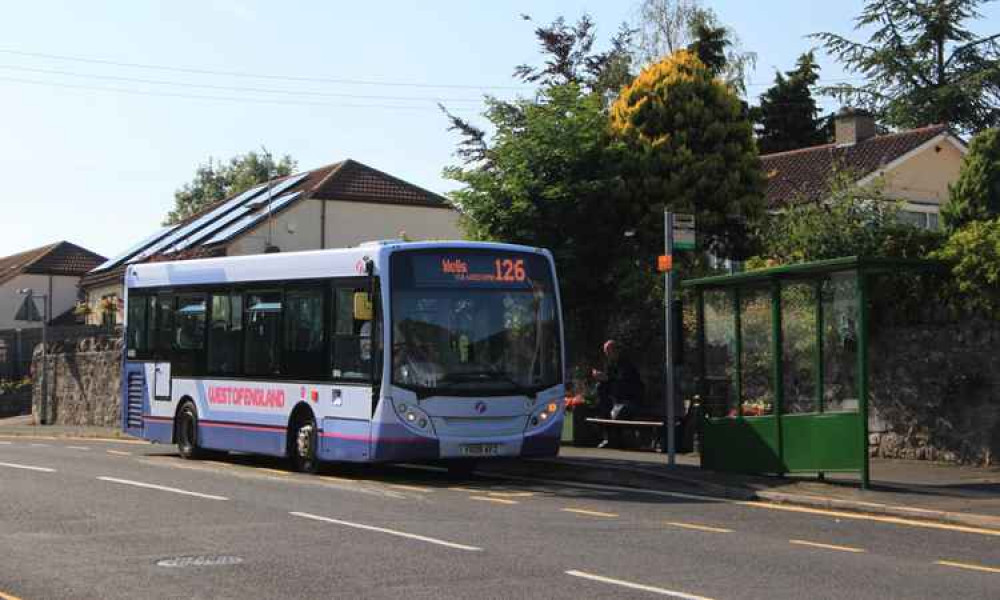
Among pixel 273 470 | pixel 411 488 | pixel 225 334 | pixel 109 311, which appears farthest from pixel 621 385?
pixel 109 311

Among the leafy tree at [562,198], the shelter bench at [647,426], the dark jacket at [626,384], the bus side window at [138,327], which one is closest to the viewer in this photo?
the shelter bench at [647,426]

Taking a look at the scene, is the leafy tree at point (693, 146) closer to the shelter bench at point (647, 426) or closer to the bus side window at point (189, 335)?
the shelter bench at point (647, 426)

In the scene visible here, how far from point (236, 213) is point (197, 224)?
334 centimetres

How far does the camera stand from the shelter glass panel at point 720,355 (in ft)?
56.1

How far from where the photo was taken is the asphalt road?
9141 millimetres

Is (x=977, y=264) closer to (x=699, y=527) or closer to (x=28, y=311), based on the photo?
(x=699, y=527)

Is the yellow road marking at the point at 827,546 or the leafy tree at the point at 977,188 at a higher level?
the leafy tree at the point at 977,188

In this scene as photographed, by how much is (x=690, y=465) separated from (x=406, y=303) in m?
4.41

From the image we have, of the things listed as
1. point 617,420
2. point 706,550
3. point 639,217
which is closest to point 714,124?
point 639,217

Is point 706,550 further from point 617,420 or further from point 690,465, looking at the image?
point 617,420

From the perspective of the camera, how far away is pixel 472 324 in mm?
17219

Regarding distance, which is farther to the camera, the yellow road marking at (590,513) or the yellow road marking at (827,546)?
the yellow road marking at (590,513)

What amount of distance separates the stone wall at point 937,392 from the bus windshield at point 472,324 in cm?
451

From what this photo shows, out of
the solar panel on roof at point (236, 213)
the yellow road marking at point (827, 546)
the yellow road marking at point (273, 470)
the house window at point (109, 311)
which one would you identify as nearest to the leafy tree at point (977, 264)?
the yellow road marking at point (827, 546)
